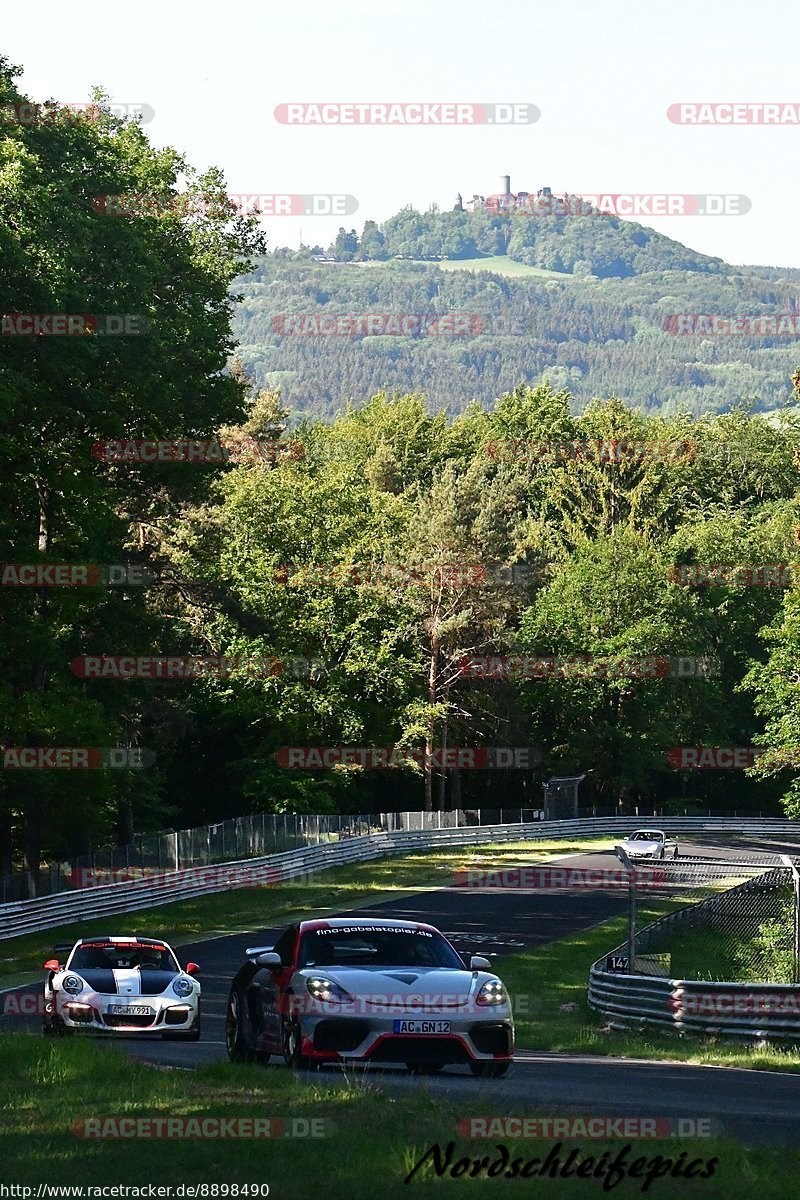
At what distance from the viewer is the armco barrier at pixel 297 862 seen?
38.2 meters

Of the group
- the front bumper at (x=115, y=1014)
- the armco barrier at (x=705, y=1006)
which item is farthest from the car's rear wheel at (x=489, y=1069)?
the armco barrier at (x=705, y=1006)

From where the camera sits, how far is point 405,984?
13523 mm

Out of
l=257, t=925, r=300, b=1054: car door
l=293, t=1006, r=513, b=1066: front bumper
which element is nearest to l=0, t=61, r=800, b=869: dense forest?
l=257, t=925, r=300, b=1054: car door

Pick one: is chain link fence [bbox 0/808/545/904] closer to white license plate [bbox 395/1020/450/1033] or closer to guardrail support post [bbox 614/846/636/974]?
guardrail support post [bbox 614/846/636/974]

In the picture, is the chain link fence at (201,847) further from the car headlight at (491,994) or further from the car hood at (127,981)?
the car headlight at (491,994)

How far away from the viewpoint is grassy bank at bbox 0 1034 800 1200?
345 inches

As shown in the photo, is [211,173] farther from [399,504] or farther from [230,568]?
[399,504]

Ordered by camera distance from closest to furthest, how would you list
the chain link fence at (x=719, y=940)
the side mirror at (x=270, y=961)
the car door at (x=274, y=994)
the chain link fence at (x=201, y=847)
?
the car door at (x=274, y=994), the side mirror at (x=270, y=961), the chain link fence at (x=719, y=940), the chain link fence at (x=201, y=847)

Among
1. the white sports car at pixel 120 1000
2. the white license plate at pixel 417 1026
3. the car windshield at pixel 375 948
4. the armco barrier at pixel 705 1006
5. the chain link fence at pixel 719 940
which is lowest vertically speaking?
the chain link fence at pixel 719 940

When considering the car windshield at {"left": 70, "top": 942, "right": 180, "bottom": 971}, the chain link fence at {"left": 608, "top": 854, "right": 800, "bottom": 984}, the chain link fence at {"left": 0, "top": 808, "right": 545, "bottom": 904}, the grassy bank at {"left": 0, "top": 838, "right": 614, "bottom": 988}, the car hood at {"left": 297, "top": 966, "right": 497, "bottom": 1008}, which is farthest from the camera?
the chain link fence at {"left": 0, "top": 808, "right": 545, "bottom": 904}

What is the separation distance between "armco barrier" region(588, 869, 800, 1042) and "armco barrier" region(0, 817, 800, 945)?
18.0 metres

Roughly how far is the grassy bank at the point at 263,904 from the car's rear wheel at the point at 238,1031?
16.0 m

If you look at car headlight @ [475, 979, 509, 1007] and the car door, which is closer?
car headlight @ [475, 979, 509, 1007]

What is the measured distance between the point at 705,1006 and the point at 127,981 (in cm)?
702
